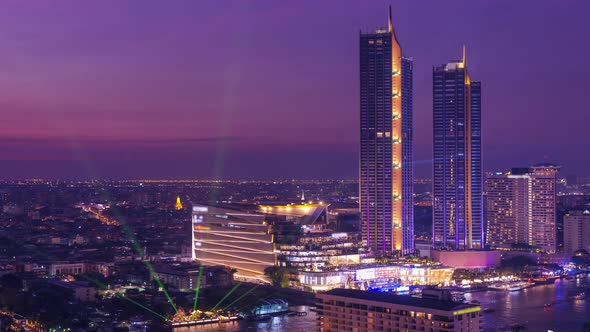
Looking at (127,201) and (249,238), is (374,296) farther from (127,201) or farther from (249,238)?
(127,201)

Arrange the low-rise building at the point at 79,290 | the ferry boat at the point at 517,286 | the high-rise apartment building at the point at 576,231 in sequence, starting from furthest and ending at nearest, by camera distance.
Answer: the high-rise apartment building at the point at 576,231
the ferry boat at the point at 517,286
the low-rise building at the point at 79,290

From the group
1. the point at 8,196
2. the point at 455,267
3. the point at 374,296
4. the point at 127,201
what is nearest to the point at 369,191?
the point at 455,267

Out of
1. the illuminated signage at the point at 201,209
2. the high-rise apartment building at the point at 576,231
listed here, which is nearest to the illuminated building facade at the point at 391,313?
the illuminated signage at the point at 201,209

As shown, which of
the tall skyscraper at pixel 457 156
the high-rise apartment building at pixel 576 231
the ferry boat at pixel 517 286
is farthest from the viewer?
the high-rise apartment building at pixel 576 231

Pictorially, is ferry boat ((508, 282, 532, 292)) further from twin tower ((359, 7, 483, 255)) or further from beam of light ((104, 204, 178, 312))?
beam of light ((104, 204, 178, 312))

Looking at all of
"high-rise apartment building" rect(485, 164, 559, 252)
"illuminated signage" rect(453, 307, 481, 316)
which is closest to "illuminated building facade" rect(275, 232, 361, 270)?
"high-rise apartment building" rect(485, 164, 559, 252)

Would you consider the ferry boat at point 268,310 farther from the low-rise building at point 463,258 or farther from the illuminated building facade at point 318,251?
the low-rise building at point 463,258
